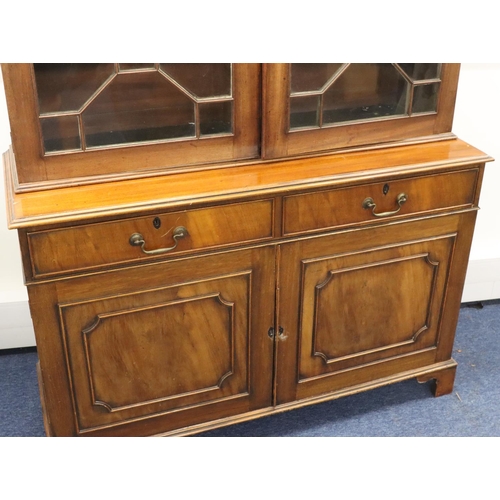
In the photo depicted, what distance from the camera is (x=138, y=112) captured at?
3.82 feet

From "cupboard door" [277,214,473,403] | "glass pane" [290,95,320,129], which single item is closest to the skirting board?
"cupboard door" [277,214,473,403]

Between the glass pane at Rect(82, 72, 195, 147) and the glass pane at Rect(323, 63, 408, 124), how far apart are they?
12.3 inches

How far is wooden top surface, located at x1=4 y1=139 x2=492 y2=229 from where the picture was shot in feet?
3.52

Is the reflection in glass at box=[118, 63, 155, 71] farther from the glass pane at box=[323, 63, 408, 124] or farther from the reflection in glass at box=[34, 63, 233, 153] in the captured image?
the glass pane at box=[323, 63, 408, 124]

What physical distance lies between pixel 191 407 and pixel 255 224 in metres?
0.46

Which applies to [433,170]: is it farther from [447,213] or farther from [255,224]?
[255,224]

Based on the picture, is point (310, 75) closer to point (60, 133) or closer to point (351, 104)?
point (351, 104)

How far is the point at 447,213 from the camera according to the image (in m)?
1.37

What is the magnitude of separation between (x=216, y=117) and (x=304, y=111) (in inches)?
7.4

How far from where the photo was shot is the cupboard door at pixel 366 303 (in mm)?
1325

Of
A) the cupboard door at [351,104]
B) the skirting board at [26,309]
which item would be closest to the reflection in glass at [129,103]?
the cupboard door at [351,104]

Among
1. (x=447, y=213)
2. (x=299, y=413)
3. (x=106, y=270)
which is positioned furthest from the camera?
(x=299, y=413)

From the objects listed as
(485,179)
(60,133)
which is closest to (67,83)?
(60,133)
